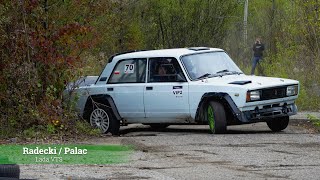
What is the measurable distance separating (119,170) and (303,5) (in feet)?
47.5

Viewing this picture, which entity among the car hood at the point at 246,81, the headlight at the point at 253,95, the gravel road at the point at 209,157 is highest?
the car hood at the point at 246,81

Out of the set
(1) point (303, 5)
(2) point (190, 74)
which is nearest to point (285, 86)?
(2) point (190, 74)

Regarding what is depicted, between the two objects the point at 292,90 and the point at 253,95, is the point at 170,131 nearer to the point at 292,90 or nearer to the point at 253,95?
the point at 253,95

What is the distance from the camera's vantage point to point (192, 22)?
31031 millimetres

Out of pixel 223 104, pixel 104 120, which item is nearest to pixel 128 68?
pixel 104 120

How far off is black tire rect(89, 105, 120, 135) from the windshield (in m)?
1.88

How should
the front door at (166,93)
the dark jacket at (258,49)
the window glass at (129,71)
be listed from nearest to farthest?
the front door at (166,93), the window glass at (129,71), the dark jacket at (258,49)

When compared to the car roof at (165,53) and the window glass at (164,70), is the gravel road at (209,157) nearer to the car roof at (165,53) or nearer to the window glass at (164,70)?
the window glass at (164,70)

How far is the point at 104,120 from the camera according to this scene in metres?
17.6

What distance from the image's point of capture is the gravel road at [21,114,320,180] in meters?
11.2

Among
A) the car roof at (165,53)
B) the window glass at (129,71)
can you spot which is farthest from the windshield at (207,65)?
the window glass at (129,71)

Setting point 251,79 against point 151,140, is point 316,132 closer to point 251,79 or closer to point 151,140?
point 251,79

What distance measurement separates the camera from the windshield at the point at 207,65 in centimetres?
1691

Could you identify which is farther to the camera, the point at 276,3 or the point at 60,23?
the point at 276,3
